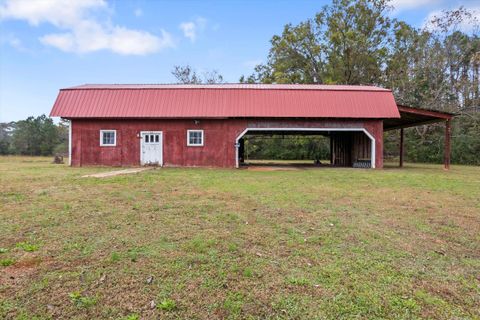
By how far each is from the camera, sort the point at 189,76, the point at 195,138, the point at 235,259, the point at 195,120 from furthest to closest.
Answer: the point at 189,76
the point at 195,138
the point at 195,120
the point at 235,259

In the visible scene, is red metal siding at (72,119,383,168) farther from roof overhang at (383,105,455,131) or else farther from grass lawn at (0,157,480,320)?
grass lawn at (0,157,480,320)

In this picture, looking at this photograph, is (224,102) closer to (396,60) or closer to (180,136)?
(180,136)

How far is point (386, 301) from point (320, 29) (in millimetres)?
30788

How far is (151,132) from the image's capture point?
16844 mm

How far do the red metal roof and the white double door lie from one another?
3.32ft

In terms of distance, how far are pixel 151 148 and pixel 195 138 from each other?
225cm

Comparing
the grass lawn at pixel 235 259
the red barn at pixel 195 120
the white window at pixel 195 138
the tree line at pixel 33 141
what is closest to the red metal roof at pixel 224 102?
the red barn at pixel 195 120

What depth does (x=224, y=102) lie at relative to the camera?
1686 centimetres

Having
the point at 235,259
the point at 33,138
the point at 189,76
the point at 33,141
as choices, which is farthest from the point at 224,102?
the point at 33,141

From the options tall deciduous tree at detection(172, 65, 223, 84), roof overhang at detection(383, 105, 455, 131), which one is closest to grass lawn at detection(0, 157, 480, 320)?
roof overhang at detection(383, 105, 455, 131)

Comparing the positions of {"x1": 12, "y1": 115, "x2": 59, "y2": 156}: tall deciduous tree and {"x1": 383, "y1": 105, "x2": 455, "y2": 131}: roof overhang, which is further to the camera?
{"x1": 12, "y1": 115, "x2": 59, "y2": 156}: tall deciduous tree

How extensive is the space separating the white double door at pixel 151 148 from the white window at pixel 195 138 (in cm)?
139

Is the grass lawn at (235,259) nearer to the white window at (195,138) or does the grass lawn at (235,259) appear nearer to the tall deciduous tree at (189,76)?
the white window at (195,138)

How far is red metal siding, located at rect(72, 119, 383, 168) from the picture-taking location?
16.8 meters
